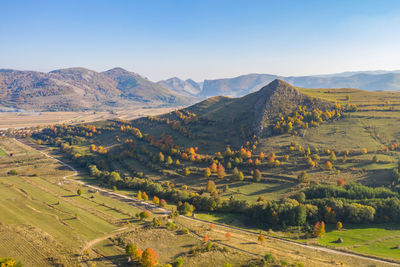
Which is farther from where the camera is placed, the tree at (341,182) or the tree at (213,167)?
the tree at (213,167)

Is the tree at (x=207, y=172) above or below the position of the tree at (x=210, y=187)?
above

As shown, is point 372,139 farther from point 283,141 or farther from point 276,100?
point 276,100

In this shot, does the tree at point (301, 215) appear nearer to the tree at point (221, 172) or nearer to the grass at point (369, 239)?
the grass at point (369, 239)

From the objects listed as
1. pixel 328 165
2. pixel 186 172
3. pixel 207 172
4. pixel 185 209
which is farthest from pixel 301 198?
pixel 186 172

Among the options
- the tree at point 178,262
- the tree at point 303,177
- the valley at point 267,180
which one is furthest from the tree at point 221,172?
the tree at point 178,262

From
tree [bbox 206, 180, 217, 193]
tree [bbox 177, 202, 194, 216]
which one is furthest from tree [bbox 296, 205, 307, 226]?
tree [bbox 206, 180, 217, 193]

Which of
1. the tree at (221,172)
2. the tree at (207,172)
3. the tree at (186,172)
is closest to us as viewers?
the tree at (221,172)

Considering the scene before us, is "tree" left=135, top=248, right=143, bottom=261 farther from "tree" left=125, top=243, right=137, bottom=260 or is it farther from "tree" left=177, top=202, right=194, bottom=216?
"tree" left=177, top=202, right=194, bottom=216

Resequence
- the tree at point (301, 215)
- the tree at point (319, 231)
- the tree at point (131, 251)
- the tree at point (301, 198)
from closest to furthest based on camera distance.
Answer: the tree at point (131, 251)
the tree at point (319, 231)
the tree at point (301, 215)
the tree at point (301, 198)

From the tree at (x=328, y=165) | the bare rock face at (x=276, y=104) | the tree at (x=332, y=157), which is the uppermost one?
the bare rock face at (x=276, y=104)

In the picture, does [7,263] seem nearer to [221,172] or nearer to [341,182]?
[221,172]

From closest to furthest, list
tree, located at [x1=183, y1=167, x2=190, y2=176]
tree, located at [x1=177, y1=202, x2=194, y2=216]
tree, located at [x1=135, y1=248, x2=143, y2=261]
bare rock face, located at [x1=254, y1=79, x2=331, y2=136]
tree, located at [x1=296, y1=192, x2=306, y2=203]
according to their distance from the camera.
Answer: tree, located at [x1=135, y1=248, x2=143, y2=261] → tree, located at [x1=177, y1=202, x2=194, y2=216] → tree, located at [x1=296, y1=192, x2=306, y2=203] → tree, located at [x1=183, y1=167, x2=190, y2=176] → bare rock face, located at [x1=254, y1=79, x2=331, y2=136]

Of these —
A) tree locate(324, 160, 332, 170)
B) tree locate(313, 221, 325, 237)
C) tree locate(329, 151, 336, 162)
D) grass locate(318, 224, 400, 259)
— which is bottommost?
grass locate(318, 224, 400, 259)
